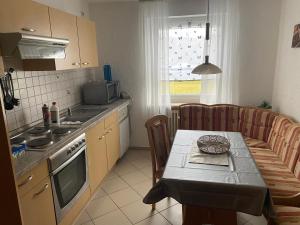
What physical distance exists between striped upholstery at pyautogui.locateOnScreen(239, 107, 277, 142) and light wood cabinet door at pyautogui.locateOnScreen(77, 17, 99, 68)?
6.89ft

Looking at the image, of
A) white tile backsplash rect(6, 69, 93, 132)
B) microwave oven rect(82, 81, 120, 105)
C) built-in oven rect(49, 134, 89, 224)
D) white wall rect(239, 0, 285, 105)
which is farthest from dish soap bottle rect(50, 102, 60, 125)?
white wall rect(239, 0, 285, 105)

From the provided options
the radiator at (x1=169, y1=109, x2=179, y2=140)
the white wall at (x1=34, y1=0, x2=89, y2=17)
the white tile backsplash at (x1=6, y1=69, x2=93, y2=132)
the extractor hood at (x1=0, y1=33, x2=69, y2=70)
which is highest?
the white wall at (x1=34, y1=0, x2=89, y2=17)

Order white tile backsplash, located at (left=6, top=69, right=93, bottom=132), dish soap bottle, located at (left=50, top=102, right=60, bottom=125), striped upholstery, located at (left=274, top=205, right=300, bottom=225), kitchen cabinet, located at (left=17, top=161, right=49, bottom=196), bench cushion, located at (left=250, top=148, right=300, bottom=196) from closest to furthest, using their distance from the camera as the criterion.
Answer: kitchen cabinet, located at (left=17, top=161, right=49, bottom=196)
striped upholstery, located at (left=274, top=205, right=300, bottom=225)
bench cushion, located at (left=250, top=148, right=300, bottom=196)
white tile backsplash, located at (left=6, top=69, right=93, bottom=132)
dish soap bottle, located at (left=50, top=102, right=60, bottom=125)

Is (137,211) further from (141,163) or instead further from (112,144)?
(141,163)

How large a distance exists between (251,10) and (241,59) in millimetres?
644

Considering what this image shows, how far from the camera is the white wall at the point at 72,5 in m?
2.61

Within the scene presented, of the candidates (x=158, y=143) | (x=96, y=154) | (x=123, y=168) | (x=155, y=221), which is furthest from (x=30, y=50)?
(x=123, y=168)

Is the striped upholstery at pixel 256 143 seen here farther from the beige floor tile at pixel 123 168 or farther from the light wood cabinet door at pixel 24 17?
the light wood cabinet door at pixel 24 17

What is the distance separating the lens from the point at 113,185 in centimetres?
284

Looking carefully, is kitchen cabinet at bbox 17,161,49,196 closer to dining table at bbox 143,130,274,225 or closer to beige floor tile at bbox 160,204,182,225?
dining table at bbox 143,130,274,225

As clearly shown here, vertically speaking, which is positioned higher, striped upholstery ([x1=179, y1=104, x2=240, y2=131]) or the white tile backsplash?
the white tile backsplash

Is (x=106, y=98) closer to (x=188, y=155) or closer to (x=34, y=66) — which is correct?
(x=34, y=66)

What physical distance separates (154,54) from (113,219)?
2217 mm

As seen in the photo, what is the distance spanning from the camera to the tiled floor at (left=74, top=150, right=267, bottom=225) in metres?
2.19
